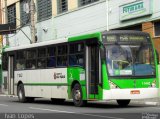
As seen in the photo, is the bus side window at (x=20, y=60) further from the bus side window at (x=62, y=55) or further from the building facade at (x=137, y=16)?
the building facade at (x=137, y=16)

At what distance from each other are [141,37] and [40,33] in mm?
22247

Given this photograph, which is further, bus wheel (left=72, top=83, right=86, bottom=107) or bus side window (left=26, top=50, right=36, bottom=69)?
bus side window (left=26, top=50, right=36, bottom=69)

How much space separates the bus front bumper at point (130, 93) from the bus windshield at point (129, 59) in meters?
0.62

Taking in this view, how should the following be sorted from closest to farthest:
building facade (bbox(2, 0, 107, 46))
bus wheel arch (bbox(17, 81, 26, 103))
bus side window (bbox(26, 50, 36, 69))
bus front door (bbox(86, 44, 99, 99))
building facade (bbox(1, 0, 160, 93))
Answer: bus front door (bbox(86, 44, 99, 99)), bus side window (bbox(26, 50, 36, 69)), bus wheel arch (bbox(17, 81, 26, 103)), building facade (bbox(1, 0, 160, 93)), building facade (bbox(2, 0, 107, 46))

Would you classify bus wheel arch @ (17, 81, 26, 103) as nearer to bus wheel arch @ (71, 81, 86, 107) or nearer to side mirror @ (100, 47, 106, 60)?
A: bus wheel arch @ (71, 81, 86, 107)

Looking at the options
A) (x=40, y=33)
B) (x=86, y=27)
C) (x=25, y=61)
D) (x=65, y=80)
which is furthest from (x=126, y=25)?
(x=40, y=33)

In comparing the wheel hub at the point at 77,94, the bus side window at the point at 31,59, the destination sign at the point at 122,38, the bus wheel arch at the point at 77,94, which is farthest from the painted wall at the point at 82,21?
the destination sign at the point at 122,38

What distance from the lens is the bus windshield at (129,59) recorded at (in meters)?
19.4

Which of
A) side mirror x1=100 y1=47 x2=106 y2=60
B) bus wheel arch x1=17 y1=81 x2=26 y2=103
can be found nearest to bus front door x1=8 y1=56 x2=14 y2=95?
bus wheel arch x1=17 y1=81 x2=26 y2=103

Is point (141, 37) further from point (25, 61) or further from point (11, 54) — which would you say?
point (11, 54)

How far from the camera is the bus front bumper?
1909 cm

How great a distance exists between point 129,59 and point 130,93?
1.30 meters

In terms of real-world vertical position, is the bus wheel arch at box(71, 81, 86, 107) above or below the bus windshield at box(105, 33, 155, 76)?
below

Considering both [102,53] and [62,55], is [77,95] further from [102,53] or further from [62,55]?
[102,53]
